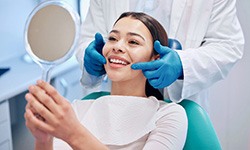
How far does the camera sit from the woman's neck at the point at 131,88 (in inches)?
59.9

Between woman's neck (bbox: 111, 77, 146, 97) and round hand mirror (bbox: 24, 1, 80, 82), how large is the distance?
1.66ft

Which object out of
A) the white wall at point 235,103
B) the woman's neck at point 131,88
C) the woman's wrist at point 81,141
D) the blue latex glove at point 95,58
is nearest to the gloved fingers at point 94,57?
the blue latex glove at point 95,58

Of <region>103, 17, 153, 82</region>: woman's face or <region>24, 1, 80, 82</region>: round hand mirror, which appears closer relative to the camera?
<region>24, 1, 80, 82</region>: round hand mirror

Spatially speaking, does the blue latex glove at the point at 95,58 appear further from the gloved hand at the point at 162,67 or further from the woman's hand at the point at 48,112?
the woman's hand at the point at 48,112

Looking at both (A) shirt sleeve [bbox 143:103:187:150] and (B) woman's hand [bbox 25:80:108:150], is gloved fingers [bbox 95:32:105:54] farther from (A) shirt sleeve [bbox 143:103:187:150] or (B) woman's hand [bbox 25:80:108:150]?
(B) woman's hand [bbox 25:80:108:150]

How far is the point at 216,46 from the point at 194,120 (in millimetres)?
Result: 314

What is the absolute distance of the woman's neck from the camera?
152 centimetres

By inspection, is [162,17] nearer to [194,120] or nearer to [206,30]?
[206,30]

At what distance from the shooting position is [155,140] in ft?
4.15

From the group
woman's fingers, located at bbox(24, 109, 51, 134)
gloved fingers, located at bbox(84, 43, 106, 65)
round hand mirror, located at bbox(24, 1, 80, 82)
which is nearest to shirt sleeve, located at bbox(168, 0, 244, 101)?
gloved fingers, located at bbox(84, 43, 106, 65)

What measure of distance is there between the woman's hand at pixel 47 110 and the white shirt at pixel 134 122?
46 cm

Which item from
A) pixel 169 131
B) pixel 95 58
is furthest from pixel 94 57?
pixel 169 131

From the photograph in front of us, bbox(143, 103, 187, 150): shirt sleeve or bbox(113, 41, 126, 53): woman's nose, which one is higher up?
bbox(113, 41, 126, 53): woman's nose

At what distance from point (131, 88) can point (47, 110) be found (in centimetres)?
73
